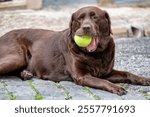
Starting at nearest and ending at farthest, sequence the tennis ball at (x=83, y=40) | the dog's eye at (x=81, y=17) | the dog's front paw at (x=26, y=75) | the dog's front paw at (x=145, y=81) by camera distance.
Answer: the tennis ball at (x=83, y=40) < the dog's eye at (x=81, y=17) < the dog's front paw at (x=145, y=81) < the dog's front paw at (x=26, y=75)

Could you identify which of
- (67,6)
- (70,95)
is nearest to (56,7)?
(67,6)

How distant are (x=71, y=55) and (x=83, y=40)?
1.22 feet

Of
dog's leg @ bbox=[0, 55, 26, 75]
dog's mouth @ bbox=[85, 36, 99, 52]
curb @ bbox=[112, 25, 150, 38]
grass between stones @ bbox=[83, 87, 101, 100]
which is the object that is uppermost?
dog's mouth @ bbox=[85, 36, 99, 52]

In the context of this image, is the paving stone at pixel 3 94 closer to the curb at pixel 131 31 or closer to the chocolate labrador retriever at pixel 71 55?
the chocolate labrador retriever at pixel 71 55

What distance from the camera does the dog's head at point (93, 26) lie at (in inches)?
282

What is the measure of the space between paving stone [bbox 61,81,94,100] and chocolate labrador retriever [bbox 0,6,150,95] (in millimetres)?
77

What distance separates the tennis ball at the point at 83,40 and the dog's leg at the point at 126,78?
632mm

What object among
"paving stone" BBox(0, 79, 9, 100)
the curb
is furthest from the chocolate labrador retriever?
the curb

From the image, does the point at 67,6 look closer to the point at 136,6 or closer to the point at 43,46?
the point at 136,6

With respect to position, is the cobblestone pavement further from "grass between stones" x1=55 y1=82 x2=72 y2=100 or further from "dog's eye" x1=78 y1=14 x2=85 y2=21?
Answer: "dog's eye" x1=78 y1=14 x2=85 y2=21

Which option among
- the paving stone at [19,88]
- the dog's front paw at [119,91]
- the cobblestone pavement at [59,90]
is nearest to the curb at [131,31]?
the cobblestone pavement at [59,90]

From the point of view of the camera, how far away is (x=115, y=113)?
5.89 meters

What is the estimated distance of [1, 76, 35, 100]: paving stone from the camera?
6.84m

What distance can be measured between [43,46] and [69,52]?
18.7 inches
